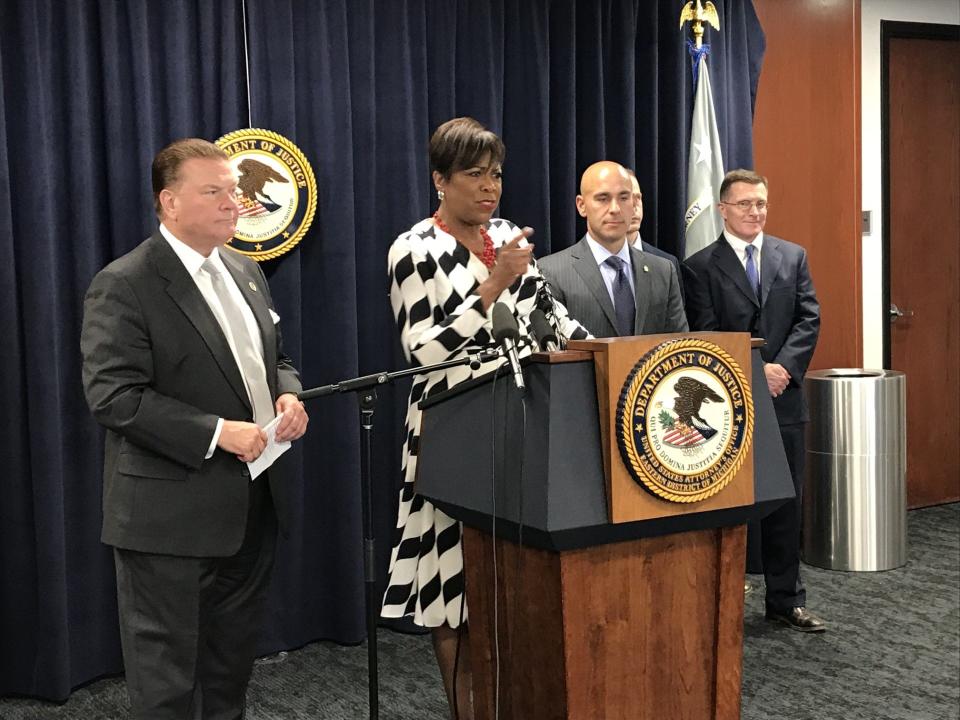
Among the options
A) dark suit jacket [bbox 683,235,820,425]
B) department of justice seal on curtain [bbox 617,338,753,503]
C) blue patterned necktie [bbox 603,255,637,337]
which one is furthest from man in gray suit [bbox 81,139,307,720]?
dark suit jacket [bbox 683,235,820,425]

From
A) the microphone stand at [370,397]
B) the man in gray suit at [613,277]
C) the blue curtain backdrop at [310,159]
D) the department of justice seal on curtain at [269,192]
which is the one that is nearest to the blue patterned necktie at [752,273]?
the blue curtain backdrop at [310,159]

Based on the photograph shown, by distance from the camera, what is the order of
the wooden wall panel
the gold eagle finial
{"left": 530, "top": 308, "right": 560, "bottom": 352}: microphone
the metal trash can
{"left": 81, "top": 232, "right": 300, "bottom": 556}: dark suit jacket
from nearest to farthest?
{"left": 530, "top": 308, "right": 560, "bottom": 352}: microphone < {"left": 81, "top": 232, "right": 300, "bottom": 556}: dark suit jacket < the gold eagle finial < the metal trash can < the wooden wall panel

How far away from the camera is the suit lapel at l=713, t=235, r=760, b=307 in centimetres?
394

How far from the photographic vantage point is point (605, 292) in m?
3.30

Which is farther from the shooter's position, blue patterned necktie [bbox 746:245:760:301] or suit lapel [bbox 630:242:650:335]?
blue patterned necktie [bbox 746:245:760:301]

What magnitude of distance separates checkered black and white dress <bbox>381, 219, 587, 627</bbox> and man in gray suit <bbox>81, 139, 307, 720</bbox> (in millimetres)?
323

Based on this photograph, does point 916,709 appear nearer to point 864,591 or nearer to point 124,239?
point 864,591

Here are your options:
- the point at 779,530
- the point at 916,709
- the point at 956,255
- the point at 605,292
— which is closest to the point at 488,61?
the point at 605,292

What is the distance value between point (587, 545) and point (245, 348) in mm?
912

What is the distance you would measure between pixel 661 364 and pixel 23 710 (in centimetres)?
250

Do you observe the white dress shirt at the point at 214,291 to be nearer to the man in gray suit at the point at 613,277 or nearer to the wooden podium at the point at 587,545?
the wooden podium at the point at 587,545

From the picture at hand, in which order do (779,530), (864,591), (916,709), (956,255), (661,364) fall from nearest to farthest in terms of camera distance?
(661,364)
(916,709)
(779,530)
(864,591)
(956,255)

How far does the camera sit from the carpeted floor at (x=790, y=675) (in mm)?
3111

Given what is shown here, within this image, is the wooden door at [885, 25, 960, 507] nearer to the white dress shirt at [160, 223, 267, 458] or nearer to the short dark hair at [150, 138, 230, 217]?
the white dress shirt at [160, 223, 267, 458]
